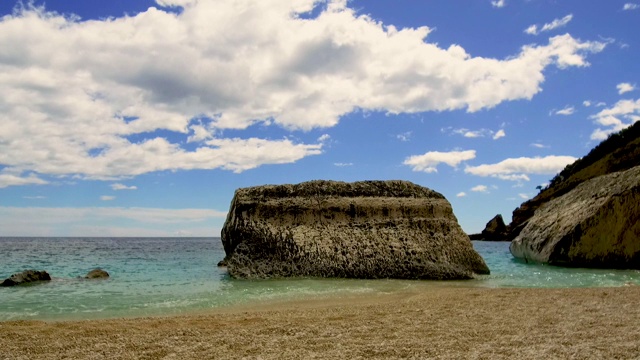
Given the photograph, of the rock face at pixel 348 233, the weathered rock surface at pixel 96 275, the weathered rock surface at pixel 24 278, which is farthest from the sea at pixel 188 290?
the rock face at pixel 348 233

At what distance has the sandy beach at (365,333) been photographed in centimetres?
584

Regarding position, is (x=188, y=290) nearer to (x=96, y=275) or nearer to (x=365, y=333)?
(x=96, y=275)

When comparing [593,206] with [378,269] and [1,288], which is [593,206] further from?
[1,288]

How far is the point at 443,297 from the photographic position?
34.3 feet

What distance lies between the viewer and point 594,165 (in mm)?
60094

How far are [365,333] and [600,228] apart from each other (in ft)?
53.9

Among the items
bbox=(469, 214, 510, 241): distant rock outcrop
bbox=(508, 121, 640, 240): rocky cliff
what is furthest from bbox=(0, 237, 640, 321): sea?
bbox=(469, 214, 510, 241): distant rock outcrop

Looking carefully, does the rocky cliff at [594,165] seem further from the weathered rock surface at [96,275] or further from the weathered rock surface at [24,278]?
the weathered rock surface at [24,278]

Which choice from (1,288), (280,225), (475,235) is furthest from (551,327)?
(475,235)

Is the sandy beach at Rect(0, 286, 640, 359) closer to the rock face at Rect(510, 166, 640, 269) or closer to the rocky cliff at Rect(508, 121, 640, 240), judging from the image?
the rock face at Rect(510, 166, 640, 269)

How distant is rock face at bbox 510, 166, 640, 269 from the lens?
61.9 ft

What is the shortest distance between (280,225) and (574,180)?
5631 centimetres

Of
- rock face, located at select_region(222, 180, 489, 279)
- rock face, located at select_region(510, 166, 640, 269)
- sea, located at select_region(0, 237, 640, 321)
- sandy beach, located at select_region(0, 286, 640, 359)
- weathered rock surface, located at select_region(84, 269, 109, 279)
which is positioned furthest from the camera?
rock face, located at select_region(510, 166, 640, 269)

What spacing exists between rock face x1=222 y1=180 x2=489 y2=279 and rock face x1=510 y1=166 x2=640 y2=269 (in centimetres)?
621
